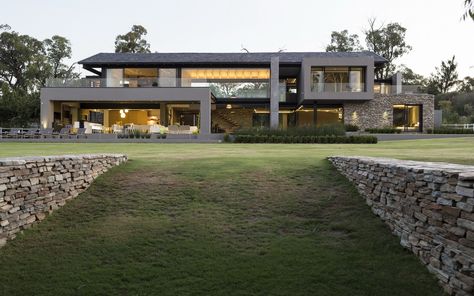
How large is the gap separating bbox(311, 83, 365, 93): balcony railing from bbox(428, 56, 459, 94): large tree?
106 ft

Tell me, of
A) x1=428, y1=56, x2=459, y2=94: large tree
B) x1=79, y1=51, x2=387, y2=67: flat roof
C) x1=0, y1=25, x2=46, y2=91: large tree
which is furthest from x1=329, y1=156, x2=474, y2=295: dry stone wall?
x1=428, y1=56, x2=459, y2=94: large tree

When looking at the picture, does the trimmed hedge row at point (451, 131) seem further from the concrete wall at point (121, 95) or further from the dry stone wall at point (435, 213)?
the dry stone wall at point (435, 213)

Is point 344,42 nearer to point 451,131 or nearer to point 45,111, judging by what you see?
point 451,131

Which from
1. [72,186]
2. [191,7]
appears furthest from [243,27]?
[72,186]

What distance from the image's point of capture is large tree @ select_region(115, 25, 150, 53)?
168 ft

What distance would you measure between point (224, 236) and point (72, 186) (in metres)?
3.29

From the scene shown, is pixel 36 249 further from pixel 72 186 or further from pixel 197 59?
pixel 197 59

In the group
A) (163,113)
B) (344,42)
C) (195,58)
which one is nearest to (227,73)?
(195,58)

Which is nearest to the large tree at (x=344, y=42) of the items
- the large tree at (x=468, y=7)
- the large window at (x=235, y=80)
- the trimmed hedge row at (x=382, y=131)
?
the large window at (x=235, y=80)

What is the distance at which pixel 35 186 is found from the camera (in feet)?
21.4

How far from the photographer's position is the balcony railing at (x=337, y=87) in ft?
99.5

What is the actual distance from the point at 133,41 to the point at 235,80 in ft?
74.7

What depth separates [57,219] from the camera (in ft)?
22.3

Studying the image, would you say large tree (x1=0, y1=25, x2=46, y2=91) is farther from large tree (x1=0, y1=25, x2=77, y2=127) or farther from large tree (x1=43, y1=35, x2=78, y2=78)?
large tree (x1=43, y1=35, x2=78, y2=78)
